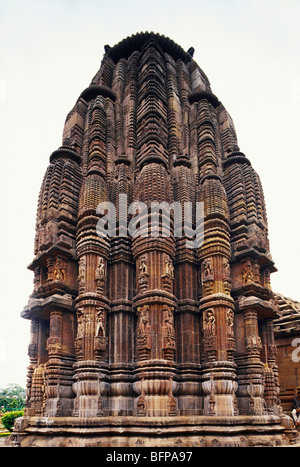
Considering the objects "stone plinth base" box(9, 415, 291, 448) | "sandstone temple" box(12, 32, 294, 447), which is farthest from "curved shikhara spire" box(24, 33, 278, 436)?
"stone plinth base" box(9, 415, 291, 448)

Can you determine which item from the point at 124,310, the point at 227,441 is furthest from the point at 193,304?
the point at 227,441

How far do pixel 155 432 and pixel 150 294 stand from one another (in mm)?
3174

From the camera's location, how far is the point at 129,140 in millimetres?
13711

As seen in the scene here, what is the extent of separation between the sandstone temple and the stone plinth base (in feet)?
0.10

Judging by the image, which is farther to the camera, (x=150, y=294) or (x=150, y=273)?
(x=150, y=273)

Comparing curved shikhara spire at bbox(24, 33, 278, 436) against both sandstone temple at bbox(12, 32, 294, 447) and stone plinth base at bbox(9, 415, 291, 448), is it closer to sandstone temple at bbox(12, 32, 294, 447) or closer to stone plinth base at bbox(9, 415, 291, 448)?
sandstone temple at bbox(12, 32, 294, 447)

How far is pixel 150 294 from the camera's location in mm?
10273

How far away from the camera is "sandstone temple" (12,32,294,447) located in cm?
955

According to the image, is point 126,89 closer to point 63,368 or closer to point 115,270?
point 115,270

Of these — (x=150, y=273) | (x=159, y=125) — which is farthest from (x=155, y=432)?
(x=159, y=125)

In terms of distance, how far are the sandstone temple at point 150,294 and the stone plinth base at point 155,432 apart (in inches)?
1.2

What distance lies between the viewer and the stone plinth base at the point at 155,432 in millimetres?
8867

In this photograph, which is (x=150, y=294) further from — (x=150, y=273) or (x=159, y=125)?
(x=159, y=125)

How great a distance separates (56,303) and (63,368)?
167 centimetres
